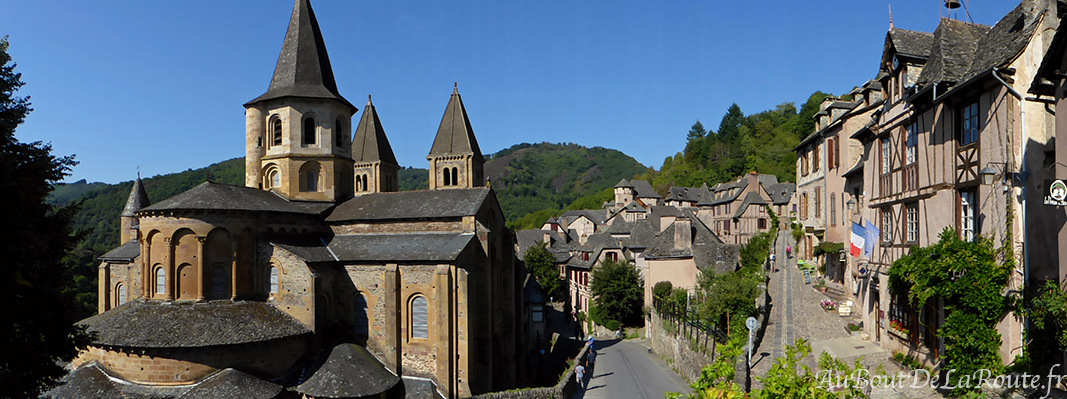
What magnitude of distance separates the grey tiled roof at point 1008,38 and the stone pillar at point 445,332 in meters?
18.2

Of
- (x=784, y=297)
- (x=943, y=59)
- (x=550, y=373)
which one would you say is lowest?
(x=550, y=373)

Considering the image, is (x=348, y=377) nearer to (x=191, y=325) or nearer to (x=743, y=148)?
(x=191, y=325)

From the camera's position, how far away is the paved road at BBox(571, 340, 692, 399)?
24.7 metres

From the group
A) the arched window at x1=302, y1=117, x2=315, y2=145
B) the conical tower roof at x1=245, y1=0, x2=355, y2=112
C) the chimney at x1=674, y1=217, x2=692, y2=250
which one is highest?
the conical tower roof at x1=245, y1=0, x2=355, y2=112

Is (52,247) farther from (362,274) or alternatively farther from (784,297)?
(784,297)

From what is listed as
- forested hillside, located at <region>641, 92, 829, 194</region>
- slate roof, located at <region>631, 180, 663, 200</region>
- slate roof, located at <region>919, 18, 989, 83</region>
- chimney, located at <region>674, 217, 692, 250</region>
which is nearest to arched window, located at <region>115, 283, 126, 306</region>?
chimney, located at <region>674, 217, 692, 250</region>

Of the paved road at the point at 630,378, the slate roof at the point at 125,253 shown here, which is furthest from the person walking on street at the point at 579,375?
the slate roof at the point at 125,253

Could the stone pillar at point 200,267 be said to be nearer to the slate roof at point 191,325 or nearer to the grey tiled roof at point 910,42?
the slate roof at point 191,325

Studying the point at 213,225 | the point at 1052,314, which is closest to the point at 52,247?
the point at 213,225

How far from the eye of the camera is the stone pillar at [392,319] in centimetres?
2420

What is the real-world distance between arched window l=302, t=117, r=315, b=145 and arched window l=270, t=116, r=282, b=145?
4.48ft

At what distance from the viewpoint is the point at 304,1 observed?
31328 mm

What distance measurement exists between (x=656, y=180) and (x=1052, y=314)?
402 feet

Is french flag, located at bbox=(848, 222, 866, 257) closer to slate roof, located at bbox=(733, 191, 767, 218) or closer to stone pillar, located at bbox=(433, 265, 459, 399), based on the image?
stone pillar, located at bbox=(433, 265, 459, 399)
